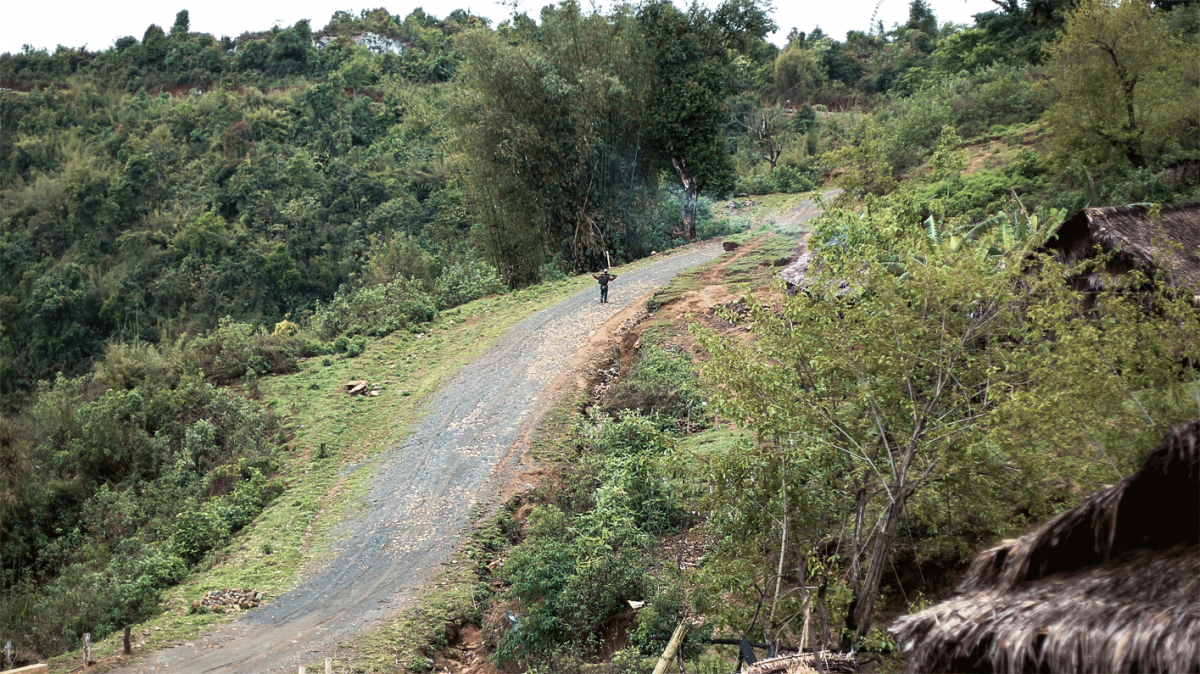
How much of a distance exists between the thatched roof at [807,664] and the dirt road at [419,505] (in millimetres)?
5692

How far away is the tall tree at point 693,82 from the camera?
25.4 metres

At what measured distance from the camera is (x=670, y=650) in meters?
7.05

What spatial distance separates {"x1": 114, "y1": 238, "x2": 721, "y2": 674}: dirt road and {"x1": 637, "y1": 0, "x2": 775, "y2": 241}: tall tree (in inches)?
286

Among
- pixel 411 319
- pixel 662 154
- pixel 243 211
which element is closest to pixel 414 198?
pixel 243 211

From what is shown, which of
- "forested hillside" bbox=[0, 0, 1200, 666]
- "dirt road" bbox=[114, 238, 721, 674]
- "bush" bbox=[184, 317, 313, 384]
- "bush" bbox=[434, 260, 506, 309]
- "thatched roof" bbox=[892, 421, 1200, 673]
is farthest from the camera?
"bush" bbox=[434, 260, 506, 309]

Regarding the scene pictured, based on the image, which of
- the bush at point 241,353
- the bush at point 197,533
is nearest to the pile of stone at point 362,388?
the bush at point 241,353

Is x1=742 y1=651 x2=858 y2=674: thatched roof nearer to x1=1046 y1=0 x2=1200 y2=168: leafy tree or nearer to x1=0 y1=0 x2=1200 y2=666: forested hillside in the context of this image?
x1=0 y1=0 x2=1200 y2=666: forested hillside

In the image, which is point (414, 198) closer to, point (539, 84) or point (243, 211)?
point (243, 211)

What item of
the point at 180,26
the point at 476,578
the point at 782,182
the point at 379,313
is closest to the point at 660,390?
the point at 476,578

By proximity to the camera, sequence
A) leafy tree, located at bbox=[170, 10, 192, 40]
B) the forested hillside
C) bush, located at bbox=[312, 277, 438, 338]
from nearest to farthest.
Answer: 1. the forested hillside
2. bush, located at bbox=[312, 277, 438, 338]
3. leafy tree, located at bbox=[170, 10, 192, 40]

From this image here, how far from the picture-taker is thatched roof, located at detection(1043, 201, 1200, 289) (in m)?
9.24

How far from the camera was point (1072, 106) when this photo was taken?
16453 millimetres

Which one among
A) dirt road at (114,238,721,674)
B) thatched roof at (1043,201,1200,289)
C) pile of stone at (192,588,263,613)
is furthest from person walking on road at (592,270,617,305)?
pile of stone at (192,588,263,613)

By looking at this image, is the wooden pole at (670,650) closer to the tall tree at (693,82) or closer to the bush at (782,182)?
the tall tree at (693,82)
